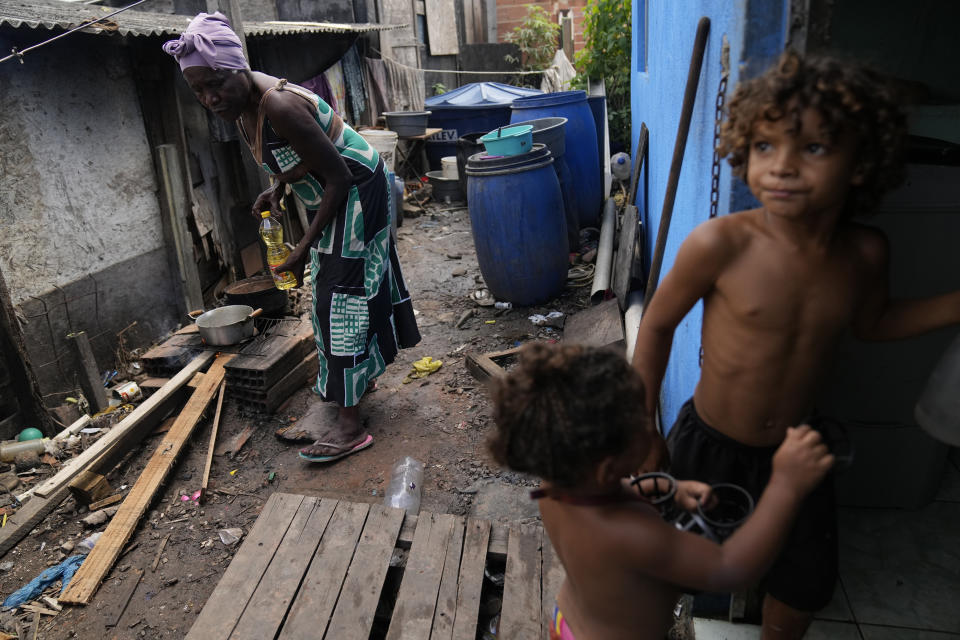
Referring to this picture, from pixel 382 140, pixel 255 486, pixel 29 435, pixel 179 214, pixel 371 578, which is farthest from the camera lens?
pixel 382 140

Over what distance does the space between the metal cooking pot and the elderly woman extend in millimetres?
935

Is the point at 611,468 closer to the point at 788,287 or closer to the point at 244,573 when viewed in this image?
the point at 788,287

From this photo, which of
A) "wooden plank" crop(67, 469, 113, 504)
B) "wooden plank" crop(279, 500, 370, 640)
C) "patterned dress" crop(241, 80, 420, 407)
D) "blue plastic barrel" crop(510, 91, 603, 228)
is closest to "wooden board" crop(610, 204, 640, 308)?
"blue plastic barrel" crop(510, 91, 603, 228)

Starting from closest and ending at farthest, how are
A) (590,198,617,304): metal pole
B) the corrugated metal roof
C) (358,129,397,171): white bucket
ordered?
1. the corrugated metal roof
2. (590,198,617,304): metal pole
3. (358,129,397,171): white bucket

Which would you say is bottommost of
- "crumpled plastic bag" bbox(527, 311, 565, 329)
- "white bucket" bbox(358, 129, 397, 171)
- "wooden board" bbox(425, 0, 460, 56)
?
"crumpled plastic bag" bbox(527, 311, 565, 329)

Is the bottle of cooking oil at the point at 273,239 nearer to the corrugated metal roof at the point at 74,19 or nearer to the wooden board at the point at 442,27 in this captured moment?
the corrugated metal roof at the point at 74,19

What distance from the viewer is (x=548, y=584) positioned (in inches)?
88.8

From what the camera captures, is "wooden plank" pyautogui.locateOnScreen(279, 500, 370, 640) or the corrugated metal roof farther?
the corrugated metal roof

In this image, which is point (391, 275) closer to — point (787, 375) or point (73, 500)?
point (73, 500)

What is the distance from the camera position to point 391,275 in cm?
386

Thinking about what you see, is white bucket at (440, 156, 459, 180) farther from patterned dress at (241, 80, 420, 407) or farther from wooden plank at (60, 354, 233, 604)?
patterned dress at (241, 80, 420, 407)

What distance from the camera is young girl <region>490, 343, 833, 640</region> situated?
1146mm

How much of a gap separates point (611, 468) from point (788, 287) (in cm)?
57

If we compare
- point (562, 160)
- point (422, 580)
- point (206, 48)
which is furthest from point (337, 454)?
point (562, 160)
